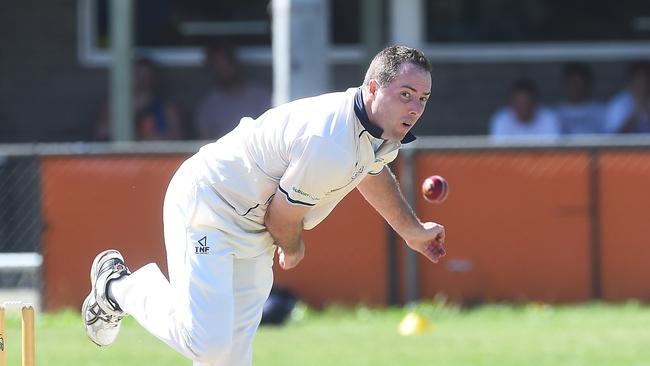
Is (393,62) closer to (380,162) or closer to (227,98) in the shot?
(380,162)

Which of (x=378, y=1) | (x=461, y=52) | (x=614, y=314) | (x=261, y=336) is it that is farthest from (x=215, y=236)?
(x=461, y=52)

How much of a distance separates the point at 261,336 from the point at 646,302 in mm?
3621

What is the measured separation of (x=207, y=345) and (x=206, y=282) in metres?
0.31

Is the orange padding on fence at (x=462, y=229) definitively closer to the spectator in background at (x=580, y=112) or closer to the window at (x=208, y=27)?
the spectator in background at (x=580, y=112)

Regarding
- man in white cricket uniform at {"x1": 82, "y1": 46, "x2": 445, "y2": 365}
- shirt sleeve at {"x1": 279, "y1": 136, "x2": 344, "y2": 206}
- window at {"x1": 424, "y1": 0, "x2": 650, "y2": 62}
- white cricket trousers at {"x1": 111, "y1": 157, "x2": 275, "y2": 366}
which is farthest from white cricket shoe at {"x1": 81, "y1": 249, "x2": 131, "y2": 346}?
window at {"x1": 424, "y1": 0, "x2": 650, "y2": 62}

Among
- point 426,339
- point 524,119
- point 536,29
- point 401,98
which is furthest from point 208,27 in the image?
point 401,98

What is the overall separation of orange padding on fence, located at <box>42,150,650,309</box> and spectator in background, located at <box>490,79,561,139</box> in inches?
86.2

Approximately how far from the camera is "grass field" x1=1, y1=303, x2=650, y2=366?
1003cm

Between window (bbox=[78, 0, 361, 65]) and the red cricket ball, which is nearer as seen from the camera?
the red cricket ball

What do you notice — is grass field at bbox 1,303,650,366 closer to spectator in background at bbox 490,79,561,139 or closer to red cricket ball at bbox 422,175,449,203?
spectator in background at bbox 490,79,561,139

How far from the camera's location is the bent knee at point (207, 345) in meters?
6.66

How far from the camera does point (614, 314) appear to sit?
11914 mm

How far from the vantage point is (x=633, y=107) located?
49.3 ft

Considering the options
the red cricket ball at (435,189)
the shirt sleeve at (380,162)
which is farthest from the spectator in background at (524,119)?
the red cricket ball at (435,189)
